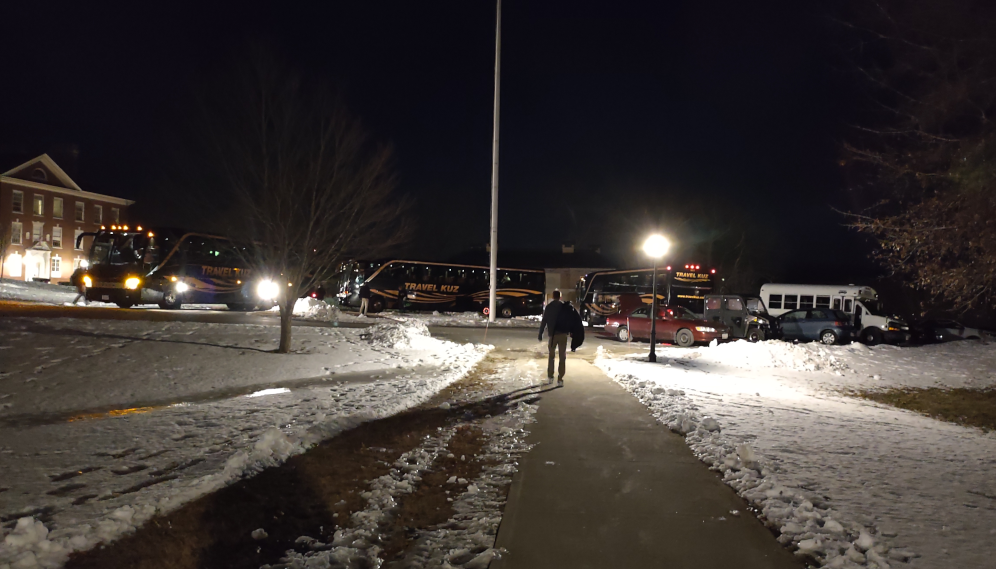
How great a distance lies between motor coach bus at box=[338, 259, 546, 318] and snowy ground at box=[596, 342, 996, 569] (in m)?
23.2

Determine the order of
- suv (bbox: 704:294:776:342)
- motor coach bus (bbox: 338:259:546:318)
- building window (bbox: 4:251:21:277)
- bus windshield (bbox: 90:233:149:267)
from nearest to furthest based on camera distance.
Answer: suv (bbox: 704:294:776:342) → bus windshield (bbox: 90:233:149:267) → motor coach bus (bbox: 338:259:546:318) → building window (bbox: 4:251:21:277)

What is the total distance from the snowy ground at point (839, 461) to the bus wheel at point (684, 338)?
290 inches

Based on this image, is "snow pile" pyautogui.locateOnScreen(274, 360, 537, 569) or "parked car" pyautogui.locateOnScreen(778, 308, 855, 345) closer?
"snow pile" pyautogui.locateOnScreen(274, 360, 537, 569)

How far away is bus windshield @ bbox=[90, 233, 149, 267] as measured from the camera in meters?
26.1

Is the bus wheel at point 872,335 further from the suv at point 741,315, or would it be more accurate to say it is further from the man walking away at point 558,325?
the man walking away at point 558,325

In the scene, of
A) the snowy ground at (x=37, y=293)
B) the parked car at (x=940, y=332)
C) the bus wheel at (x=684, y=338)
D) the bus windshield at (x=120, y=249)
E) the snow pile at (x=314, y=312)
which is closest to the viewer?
the bus wheel at (x=684, y=338)

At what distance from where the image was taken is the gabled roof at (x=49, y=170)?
2052 inches

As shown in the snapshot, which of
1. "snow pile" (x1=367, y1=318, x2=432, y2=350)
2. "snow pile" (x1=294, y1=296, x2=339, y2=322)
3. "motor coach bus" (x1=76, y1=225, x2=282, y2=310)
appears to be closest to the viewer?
"snow pile" (x1=367, y1=318, x2=432, y2=350)

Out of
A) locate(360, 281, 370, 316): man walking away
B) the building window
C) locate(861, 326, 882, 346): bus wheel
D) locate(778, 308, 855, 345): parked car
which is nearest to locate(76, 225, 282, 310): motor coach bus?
locate(360, 281, 370, 316): man walking away

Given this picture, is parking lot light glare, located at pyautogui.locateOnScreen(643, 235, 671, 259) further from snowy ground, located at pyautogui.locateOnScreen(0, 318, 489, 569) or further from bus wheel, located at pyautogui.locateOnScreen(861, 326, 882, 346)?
bus wheel, located at pyautogui.locateOnScreen(861, 326, 882, 346)

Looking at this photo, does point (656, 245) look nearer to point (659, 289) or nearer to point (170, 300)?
point (659, 289)

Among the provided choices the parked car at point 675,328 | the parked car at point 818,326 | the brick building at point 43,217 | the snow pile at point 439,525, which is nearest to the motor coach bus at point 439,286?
the parked car at point 675,328

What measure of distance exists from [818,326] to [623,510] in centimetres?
2263

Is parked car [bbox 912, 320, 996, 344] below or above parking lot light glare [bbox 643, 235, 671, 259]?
below
